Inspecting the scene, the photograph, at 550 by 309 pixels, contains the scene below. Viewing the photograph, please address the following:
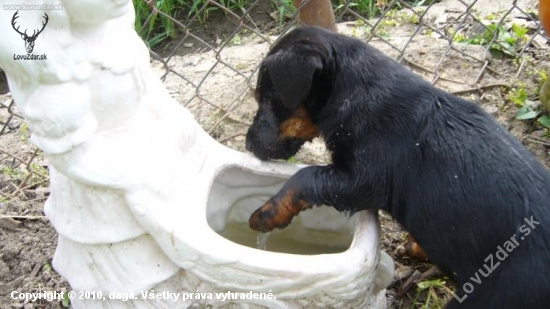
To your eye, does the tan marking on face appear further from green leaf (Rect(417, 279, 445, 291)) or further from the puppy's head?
green leaf (Rect(417, 279, 445, 291))

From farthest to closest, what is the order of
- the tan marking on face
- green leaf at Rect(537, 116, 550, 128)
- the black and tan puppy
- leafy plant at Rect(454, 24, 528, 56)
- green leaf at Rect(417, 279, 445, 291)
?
leafy plant at Rect(454, 24, 528, 56), green leaf at Rect(537, 116, 550, 128), green leaf at Rect(417, 279, 445, 291), the tan marking on face, the black and tan puppy

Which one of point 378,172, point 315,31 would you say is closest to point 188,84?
point 315,31

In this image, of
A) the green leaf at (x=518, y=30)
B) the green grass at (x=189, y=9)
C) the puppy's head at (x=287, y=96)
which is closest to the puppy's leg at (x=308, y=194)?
the puppy's head at (x=287, y=96)

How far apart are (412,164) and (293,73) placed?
0.47 meters

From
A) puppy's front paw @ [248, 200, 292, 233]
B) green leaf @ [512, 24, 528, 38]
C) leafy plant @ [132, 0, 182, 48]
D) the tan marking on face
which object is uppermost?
the tan marking on face

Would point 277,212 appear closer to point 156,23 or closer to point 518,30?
point 518,30

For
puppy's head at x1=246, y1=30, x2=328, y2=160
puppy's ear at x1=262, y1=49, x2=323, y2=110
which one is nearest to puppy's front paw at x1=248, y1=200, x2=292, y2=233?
puppy's head at x1=246, y1=30, x2=328, y2=160

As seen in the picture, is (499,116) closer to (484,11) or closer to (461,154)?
(484,11)

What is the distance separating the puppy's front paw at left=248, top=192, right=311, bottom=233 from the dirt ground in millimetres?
535

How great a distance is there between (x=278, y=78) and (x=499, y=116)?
1.48 metres

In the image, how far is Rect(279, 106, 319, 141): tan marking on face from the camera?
2.55 meters

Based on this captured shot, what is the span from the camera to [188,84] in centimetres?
376

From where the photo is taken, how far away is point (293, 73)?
237cm

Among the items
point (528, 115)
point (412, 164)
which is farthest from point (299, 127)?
point (528, 115)
